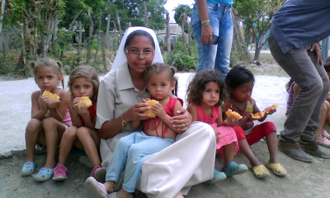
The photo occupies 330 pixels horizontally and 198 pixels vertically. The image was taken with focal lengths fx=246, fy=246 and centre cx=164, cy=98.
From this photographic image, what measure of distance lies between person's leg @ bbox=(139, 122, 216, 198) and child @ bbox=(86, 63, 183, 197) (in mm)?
87

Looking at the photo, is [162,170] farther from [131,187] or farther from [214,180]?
[214,180]

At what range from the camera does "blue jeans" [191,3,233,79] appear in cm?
279

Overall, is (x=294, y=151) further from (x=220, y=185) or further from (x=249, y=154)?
(x=220, y=185)

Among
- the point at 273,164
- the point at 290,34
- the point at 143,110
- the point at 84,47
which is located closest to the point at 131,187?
the point at 143,110

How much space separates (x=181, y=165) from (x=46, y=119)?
4.33 feet

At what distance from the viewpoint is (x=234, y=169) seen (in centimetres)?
210

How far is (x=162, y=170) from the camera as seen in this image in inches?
68.0

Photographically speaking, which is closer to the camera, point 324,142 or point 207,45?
point 207,45

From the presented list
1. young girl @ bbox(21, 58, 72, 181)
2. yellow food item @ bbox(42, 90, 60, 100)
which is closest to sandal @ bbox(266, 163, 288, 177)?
young girl @ bbox(21, 58, 72, 181)

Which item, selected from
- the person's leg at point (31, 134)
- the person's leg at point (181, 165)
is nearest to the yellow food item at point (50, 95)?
the person's leg at point (31, 134)

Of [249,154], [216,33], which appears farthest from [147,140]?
[216,33]

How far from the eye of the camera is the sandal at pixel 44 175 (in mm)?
2053

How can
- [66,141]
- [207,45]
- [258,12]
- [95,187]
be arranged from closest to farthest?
[95,187] < [66,141] < [207,45] < [258,12]

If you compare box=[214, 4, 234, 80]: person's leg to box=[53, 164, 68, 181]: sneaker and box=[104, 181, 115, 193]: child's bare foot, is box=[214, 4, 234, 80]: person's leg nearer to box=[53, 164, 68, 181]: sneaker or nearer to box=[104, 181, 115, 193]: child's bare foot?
box=[104, 181, 115, 193]: child's bare foot
